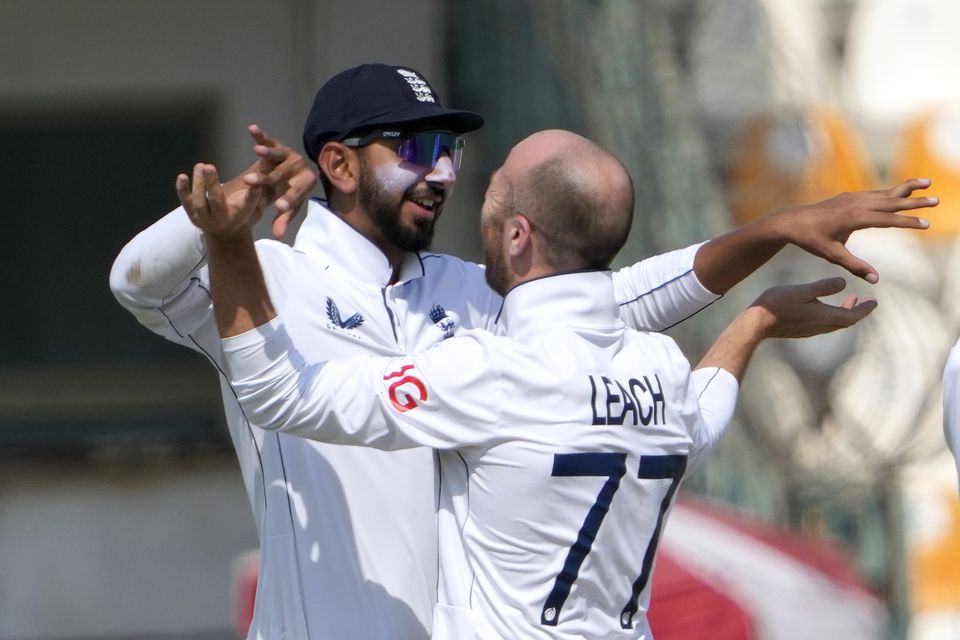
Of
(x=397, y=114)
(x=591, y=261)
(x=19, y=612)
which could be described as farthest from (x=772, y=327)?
(x=19, y=612)

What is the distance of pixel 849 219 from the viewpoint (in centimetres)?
233

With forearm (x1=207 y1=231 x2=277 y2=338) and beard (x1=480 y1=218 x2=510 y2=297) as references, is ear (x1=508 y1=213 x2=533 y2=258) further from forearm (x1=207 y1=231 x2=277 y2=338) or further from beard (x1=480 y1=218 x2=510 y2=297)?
forearm (x1=207 y1=231 x2=277 y2=338)

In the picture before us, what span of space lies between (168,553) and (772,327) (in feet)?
15.7

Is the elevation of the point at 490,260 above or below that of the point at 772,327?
above

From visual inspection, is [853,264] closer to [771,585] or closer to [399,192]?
[399,192]

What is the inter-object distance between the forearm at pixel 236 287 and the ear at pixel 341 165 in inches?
18.6

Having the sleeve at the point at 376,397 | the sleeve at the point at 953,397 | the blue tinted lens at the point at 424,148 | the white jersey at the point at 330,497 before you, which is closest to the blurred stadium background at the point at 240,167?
the sleeve at the point at 953,397

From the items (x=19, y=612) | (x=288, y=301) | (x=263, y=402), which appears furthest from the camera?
(x=19, y=612)

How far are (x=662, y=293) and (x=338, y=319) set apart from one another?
0.54m

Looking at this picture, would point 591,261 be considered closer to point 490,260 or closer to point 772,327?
point 490,260

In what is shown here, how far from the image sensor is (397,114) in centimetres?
249

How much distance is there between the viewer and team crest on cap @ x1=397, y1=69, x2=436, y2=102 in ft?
8.30

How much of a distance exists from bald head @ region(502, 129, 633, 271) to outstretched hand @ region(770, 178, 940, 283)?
0.33m

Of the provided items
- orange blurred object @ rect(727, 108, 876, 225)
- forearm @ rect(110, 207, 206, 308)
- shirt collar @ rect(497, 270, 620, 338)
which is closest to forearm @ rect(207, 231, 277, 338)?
forearm @ rect(110, 207, 206, 308)
